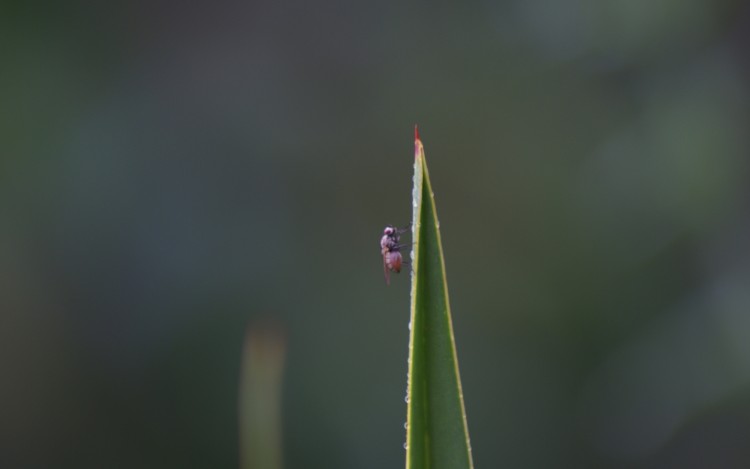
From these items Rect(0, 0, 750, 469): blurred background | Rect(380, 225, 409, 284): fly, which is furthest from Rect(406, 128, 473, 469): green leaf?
Rect(0, 0, 750, 469): blurred background

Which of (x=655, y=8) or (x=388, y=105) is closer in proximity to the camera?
(x=655, y=8)

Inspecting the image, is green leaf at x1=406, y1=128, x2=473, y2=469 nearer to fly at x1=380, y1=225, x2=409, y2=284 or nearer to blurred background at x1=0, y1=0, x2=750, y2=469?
fly at x1=380, y1=225, x2=409, y2=284

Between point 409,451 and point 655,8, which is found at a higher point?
point 655,8

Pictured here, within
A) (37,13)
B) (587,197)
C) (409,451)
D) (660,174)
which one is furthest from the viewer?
(37,13)

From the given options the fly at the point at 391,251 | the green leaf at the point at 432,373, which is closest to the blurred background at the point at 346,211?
the fly at the point at 391,251

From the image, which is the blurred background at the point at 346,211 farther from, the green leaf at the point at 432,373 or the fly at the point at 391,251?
the green leaf at the point at 432,373

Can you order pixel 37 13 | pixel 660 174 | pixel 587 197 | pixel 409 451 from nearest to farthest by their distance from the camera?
pixel 409 451 → pixel 660 174 → pixel 587 197 → pixel 37 13

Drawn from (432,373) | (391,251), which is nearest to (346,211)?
(391,251)

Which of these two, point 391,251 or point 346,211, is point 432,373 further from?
point 346,211

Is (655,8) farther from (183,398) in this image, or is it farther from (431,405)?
(431,405)

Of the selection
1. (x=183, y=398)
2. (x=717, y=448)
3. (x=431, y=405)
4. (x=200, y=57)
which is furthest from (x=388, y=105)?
(x=431, y=405)
